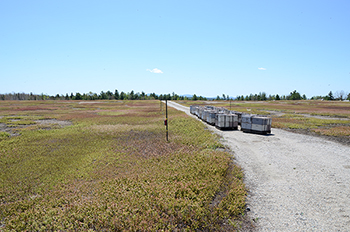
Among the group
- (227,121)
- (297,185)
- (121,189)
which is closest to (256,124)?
(227,121)

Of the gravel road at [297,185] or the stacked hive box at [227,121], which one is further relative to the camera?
the stacked hive box at [227,121]

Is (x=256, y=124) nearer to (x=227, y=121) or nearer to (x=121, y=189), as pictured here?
(x=227, y=121)

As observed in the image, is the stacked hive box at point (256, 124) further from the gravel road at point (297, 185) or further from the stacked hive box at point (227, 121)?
the gravel road at point (297, 185)

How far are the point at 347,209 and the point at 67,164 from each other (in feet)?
54.6

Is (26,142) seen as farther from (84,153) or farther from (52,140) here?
(84,153)

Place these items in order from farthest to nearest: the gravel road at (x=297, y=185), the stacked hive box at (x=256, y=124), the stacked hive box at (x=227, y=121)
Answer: the stacked hive box at (x=227, y=121), the stacked hive box at (x=256, y=124), the gravel road at (x=297, y=185)

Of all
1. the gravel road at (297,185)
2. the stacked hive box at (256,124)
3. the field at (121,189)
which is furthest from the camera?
the stacked hive box at (256,124)

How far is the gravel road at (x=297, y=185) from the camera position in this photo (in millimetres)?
7148

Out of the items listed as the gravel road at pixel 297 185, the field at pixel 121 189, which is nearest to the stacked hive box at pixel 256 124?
the gravel road at pixel 297 185

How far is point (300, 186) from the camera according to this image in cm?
971

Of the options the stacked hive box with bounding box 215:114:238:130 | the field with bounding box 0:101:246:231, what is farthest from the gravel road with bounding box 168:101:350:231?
the stacked hive box with bounding box 215:114:238:130

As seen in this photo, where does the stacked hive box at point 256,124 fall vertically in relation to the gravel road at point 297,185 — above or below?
above

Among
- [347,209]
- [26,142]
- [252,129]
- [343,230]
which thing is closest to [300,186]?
[347,209]

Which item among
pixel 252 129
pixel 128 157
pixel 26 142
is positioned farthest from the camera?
pixel 252 129
